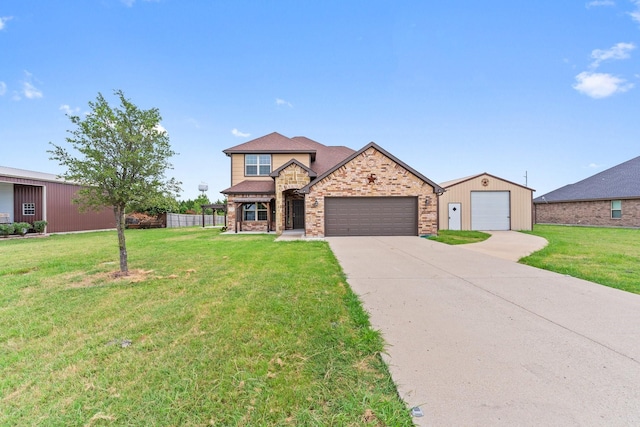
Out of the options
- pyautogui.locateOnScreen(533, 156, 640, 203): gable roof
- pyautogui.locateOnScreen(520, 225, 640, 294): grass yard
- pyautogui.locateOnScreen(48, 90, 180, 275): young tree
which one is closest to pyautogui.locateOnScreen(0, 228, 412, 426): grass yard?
pyautogui.locateOnScreen(48, 90, 180, 275): young tree

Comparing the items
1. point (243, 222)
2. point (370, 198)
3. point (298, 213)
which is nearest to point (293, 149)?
point (298, 213)

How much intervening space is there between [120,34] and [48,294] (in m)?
14.4

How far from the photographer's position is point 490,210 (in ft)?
61.7

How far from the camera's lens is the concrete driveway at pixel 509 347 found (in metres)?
2.00

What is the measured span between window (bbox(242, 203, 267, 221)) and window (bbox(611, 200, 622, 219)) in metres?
27.4

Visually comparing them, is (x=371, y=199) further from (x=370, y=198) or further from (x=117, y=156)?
(x=117, y=156)

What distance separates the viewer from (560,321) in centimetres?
362

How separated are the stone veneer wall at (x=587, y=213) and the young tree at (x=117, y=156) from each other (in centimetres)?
3043

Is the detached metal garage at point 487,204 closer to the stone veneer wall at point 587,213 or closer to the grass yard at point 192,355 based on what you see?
the stone veneer wall at point 587,213

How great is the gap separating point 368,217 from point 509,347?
38.2 ft

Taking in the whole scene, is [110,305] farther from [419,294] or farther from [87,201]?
[419,294]

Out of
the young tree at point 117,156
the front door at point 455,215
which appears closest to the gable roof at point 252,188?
the young tree at point 117,156

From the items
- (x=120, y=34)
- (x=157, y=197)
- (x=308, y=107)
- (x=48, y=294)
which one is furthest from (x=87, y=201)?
(x=308, y=107)

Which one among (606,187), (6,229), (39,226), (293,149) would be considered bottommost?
(6,229)
